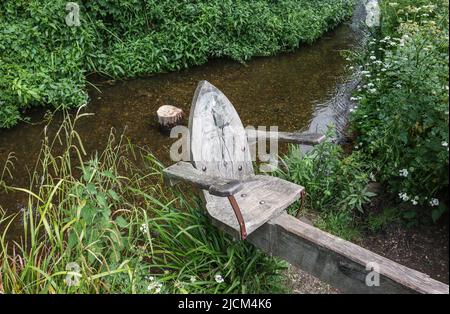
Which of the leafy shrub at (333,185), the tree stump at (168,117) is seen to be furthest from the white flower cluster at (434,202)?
the tree stump at (168,117)

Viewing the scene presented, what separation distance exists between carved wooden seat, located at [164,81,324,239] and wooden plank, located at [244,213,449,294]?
153mm

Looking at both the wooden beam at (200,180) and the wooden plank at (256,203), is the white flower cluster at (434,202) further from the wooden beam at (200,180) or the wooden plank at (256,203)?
the wooden beam at (200,180)

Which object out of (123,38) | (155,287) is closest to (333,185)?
(155,287)

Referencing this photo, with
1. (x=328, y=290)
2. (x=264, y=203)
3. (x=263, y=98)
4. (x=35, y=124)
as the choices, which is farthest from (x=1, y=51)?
(x=328, y=290)

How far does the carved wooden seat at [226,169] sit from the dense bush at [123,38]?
2.95 m

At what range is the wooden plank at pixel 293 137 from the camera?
9.63 feet

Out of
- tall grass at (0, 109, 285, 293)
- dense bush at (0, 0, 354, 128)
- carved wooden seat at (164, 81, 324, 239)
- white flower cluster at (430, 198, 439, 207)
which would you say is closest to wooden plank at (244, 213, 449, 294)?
carved wooden seat at (164, 81, 324, 239)

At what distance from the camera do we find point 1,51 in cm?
543

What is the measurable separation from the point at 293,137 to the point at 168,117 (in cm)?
239

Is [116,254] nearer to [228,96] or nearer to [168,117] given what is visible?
[168,117]

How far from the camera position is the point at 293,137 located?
301 centimetres

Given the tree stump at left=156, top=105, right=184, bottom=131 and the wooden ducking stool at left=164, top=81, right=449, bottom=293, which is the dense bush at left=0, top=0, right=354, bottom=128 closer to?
the tree stump at left=156, top=105, right=184, bottom=131

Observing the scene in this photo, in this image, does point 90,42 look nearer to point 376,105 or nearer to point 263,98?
point 263,98

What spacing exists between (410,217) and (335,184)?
676 millimetres
